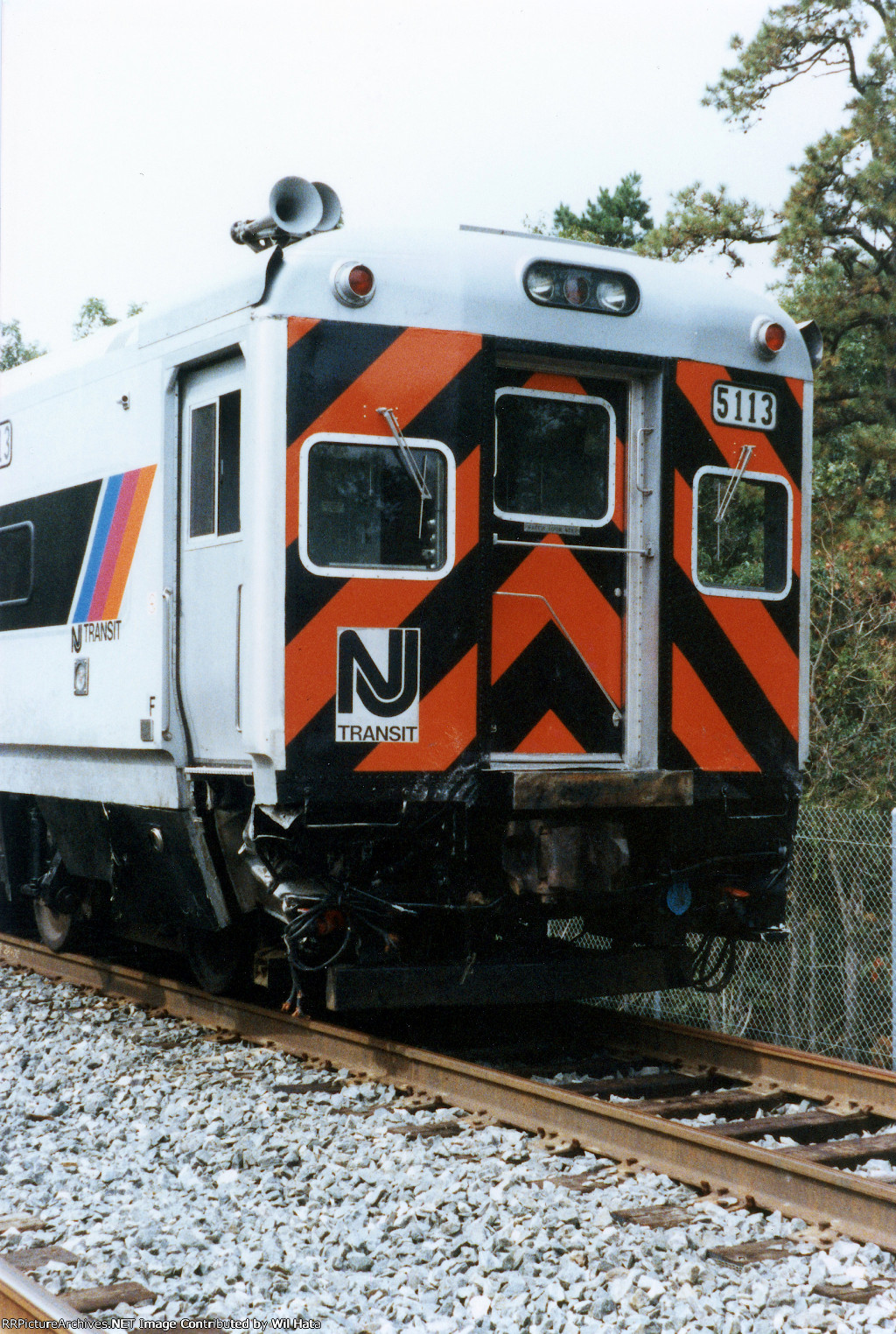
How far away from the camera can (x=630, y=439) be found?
271 inches

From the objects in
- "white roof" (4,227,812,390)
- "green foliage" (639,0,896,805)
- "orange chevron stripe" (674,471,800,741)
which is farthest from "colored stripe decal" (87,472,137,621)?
"green foliage" (639,0,896,805)

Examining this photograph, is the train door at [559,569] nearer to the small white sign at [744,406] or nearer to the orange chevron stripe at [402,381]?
the orange chevron stripe at [402,381]

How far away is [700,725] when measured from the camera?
269 inches

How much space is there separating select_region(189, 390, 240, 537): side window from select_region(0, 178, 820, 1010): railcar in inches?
0.8

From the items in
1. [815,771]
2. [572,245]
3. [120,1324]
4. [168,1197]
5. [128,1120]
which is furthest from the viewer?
[815,771]

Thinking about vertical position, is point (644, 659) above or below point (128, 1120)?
above

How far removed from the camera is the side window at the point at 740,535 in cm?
695

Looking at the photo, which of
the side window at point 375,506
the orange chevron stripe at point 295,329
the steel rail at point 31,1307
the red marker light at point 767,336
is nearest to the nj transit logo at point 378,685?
the side window at point 375,506

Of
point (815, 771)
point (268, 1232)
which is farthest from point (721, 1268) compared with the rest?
point (815, 771)

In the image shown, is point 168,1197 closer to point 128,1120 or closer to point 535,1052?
point 128,1120

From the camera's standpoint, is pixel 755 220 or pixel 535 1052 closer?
pixel 535 1052

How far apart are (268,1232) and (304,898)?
201cm

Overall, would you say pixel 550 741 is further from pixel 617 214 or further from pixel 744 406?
pixel 617 214

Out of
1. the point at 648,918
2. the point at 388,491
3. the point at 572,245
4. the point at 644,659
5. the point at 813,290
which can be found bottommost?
the point at 648,918
